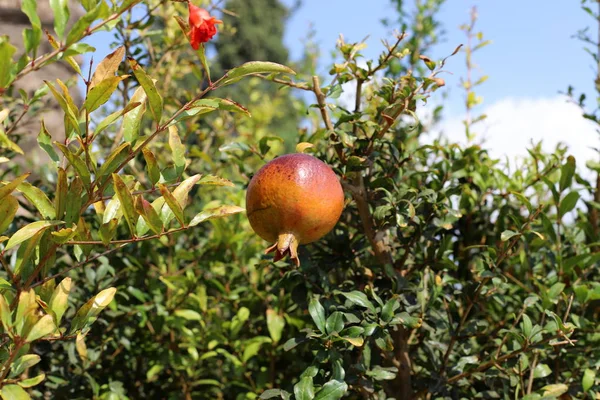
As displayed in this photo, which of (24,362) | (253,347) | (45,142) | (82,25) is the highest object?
(82,25)

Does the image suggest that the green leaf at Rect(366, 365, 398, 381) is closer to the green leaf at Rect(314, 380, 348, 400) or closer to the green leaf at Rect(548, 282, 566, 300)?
the green leaf at Rect(314, 380, 348, 400)

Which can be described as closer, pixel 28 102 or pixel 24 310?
pixel 24 310

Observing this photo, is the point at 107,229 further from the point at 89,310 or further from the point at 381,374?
the point at 381,374

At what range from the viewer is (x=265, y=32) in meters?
18.0

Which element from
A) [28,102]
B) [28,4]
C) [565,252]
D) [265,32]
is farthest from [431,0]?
[265,32]

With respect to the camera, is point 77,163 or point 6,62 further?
point 77,163

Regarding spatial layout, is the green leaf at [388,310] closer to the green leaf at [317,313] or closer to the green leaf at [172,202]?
the green leaf at [317,313]

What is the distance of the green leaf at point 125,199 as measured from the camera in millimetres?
673

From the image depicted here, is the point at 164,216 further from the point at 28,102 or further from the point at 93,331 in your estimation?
the point at 93,331

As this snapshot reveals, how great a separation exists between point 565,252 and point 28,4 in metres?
1.10

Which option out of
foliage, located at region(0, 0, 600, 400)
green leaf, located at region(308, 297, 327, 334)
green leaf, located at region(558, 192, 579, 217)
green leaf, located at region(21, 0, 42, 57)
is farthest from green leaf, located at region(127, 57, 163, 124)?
green leaf, located at region(558, 192, 579, 217)

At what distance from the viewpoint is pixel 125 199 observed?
2.27 ft

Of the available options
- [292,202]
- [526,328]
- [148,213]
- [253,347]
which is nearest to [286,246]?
[292,202]

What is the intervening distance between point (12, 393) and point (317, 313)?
1.32 ft
